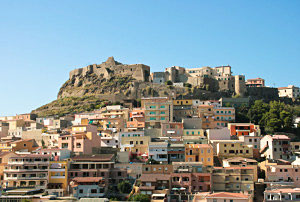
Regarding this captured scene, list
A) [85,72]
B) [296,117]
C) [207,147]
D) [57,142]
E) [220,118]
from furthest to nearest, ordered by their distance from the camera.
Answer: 1. [85,72]
2. [296,117]
3. [220,118]
4. [57,142]
5. [207,147]

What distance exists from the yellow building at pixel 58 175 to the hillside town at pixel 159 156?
4.7 inches

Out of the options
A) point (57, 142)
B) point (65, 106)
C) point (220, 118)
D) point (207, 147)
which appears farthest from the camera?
point (65, 106)

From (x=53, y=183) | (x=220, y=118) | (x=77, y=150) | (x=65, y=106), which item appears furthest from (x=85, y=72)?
(x=53, y=183)

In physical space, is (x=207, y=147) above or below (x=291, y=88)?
below

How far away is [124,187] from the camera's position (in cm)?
5056

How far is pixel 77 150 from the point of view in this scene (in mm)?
58844

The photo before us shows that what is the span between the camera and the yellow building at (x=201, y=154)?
57562 millimetres

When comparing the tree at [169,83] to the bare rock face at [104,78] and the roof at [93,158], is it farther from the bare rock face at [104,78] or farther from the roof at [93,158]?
the roof at [93,158]

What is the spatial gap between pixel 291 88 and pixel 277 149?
53059mm

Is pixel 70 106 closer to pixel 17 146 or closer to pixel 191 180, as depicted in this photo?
pixel 17 146

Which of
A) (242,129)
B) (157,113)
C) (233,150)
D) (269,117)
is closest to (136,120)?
(157,113)

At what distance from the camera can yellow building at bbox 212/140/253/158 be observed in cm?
6031

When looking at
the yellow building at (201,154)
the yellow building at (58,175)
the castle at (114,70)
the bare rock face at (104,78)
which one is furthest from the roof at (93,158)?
the castle at (114,70)

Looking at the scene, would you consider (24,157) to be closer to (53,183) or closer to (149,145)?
(53,183)
